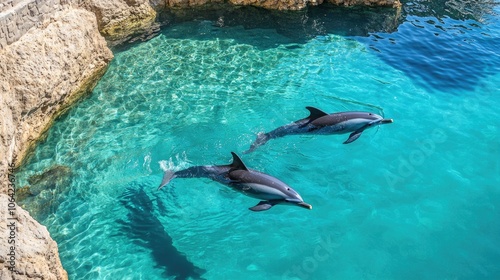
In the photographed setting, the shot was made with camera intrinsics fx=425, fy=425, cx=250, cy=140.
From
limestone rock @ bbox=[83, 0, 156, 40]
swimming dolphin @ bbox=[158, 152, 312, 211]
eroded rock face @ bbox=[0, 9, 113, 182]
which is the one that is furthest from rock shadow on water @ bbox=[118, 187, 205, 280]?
limestone rock @ bbox=[83, 0, 156, 40]

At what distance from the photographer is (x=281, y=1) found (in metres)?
13.9

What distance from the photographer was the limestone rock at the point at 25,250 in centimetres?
477

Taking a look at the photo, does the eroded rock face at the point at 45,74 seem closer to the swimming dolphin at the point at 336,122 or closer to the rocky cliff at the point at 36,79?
the rocky cliff at the point at 36,79

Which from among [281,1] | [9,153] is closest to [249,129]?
[9,153]

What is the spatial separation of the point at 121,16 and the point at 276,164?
7063 mm

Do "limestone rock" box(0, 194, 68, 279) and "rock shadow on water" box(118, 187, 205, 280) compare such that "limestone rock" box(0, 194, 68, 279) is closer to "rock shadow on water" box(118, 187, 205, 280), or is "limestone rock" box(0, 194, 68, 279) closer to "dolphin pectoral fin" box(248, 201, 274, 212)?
"rock shadow on water" box(118, 187, 205, 280)

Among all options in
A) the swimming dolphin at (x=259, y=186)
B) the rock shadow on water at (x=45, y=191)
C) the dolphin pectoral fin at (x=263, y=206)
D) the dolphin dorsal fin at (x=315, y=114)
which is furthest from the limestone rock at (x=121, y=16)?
the dolphin pectoral fin at (x=263, y=206)

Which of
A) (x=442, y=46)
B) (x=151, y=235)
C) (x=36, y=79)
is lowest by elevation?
(x=151, y=235)

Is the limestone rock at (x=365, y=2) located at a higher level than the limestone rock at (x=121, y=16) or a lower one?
lower

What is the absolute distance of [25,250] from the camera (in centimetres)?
498

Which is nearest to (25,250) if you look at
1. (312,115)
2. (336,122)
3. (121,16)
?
(312,115)

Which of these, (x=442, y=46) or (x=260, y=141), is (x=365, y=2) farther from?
(x=260, y=141)

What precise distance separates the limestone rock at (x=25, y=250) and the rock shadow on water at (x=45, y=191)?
1090 millimetres

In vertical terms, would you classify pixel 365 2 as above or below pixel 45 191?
above
